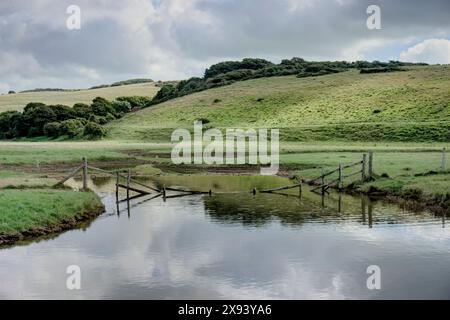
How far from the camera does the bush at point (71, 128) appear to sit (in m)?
102

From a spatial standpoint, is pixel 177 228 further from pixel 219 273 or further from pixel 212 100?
pixel 212 100

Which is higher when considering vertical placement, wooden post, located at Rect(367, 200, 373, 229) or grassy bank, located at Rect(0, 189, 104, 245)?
grassy bank, located at Rect(0, 189, 104, 245)

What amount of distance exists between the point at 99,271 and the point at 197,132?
7712 cm

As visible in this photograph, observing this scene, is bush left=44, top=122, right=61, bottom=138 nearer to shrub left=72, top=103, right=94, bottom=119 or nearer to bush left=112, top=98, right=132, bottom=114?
shrub left=72, top=103, right=94, bottom=119

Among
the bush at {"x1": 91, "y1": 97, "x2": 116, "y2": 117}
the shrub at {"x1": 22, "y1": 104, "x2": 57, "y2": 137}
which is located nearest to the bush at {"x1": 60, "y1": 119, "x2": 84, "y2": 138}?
the shrub at {"x1": 22, "y1": 104, "x2": 57, "y2": 137}

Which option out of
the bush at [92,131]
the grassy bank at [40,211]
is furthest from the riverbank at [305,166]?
the bush at [92,131]

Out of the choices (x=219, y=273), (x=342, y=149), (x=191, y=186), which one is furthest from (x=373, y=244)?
(x=342, y=149)

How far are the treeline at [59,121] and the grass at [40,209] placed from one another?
7082cm

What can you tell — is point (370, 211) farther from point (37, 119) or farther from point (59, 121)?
point (37, 119)

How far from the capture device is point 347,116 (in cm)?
9744

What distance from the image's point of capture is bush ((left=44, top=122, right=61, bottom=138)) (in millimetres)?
105312

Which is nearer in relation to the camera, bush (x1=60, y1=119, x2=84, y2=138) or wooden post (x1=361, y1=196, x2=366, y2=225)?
wooden post (x1=361, y1=196, x2=366, y2=225)

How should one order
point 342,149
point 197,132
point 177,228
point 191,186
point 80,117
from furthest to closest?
point 80,117
point 197,132
point 342,149
point 191,186
point 177,228

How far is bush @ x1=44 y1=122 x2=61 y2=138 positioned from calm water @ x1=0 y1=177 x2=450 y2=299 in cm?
7672
